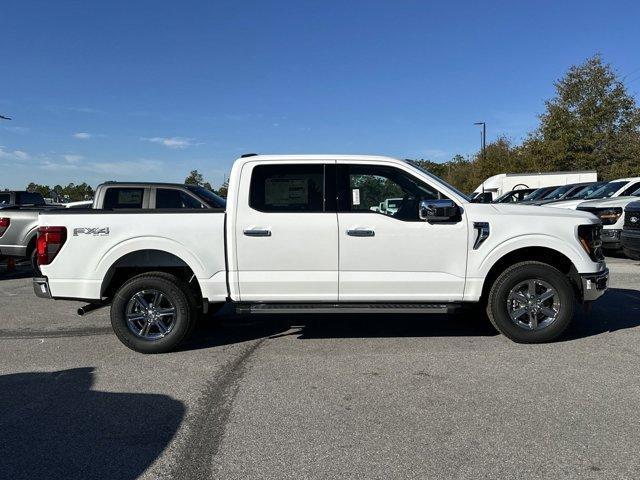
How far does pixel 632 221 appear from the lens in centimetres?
841

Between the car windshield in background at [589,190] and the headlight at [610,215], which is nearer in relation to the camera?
the headlight at [610,215]

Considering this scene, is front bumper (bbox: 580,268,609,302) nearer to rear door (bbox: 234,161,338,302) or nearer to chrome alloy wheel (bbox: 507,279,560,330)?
chrome alloy wheel (bbox: 507,279,560,330)

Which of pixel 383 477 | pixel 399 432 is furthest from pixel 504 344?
pixel 383 477

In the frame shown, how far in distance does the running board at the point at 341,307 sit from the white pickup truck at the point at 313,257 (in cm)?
1

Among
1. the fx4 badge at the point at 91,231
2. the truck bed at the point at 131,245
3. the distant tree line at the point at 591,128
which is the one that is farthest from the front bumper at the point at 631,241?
the distant tree line at the point at 591,128

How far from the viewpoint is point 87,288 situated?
203 inches

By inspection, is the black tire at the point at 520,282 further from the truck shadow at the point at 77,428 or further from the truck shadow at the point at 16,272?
the truck shadow at the point at 16,272

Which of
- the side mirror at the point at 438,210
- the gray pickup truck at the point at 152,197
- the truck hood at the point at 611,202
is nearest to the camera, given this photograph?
the side mirror at the point at 438,210

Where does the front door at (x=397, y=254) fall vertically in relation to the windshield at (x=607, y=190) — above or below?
below

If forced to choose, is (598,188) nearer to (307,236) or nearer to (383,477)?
(307,236)

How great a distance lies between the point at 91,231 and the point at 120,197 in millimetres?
4055

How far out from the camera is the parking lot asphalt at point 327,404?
304 cm

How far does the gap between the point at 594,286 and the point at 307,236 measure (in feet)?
9.69

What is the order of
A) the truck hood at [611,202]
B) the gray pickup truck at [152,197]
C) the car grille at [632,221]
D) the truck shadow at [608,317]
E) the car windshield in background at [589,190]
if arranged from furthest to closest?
1. the car windshield in background at [589,190]
2. the truck hood at [611,202]
3. the gray pickup truck at [152,197]
4. the car grille at [632,221]
5. the truck shadow at [608,317]
